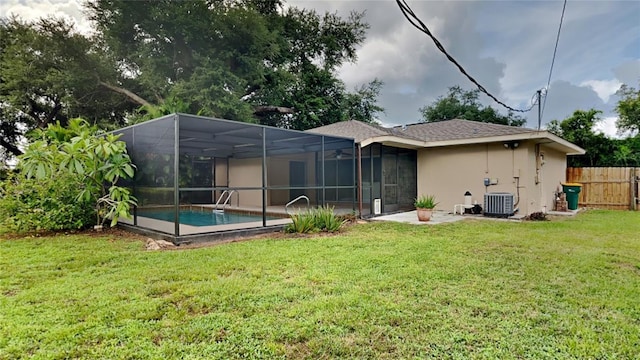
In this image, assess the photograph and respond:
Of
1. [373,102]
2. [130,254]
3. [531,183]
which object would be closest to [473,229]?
[531,183]

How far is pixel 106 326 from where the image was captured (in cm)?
262

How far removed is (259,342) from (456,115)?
25.6m

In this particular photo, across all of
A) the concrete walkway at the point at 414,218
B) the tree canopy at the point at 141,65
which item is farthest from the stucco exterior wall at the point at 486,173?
the tree canopy at the point at 141,65

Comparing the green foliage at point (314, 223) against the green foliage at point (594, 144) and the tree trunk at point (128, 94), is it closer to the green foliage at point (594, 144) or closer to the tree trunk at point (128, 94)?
the tree trunk at point (128, 94)

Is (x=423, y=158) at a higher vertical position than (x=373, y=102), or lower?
lower

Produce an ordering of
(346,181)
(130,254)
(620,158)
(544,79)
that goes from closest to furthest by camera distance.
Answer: (130,254)
(544,79)
(346,181)
(620,158)

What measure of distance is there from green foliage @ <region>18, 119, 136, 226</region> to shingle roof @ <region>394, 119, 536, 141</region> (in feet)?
29.2

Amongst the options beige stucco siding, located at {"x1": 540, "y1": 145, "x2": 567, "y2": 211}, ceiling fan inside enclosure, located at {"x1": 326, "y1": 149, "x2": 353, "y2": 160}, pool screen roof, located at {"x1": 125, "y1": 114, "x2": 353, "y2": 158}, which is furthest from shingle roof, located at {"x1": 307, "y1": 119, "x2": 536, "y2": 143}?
beige stucco siding, located at {"x1": 540, "y1": 145, "x2": 567, "y2": 211}

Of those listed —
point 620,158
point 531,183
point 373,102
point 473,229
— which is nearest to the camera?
point 473,229

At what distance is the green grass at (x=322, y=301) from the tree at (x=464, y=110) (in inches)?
820

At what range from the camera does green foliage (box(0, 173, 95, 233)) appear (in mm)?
6766

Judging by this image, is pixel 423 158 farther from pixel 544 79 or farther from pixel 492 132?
pixel 544 79

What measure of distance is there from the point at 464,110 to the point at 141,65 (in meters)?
21.4

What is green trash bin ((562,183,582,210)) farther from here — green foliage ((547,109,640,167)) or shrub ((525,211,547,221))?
green foliage ((547,109,640,167))
